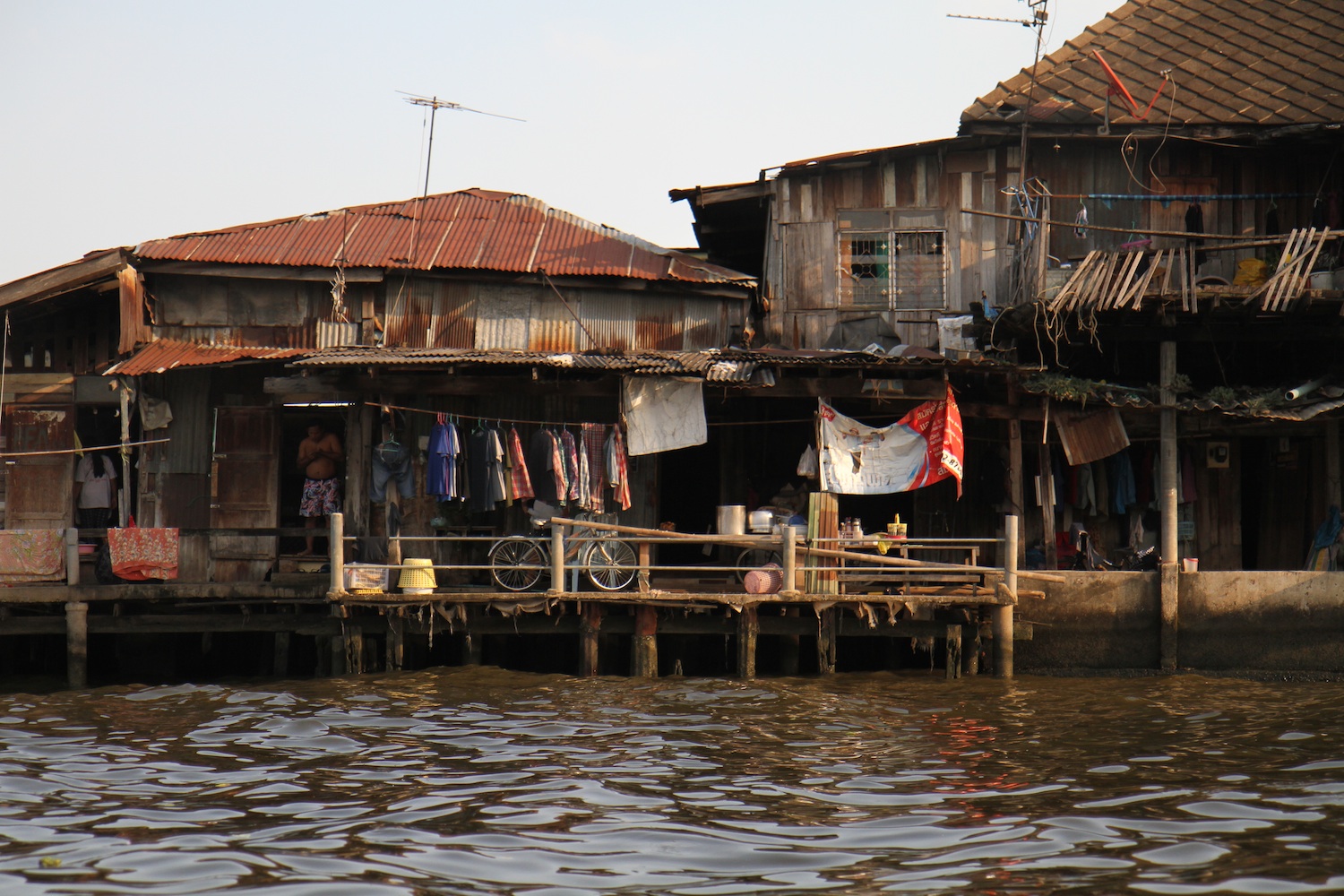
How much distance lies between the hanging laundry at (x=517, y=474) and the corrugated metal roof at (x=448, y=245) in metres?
3.16

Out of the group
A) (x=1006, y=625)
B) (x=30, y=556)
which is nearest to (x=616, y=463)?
(x=1006, y=625)

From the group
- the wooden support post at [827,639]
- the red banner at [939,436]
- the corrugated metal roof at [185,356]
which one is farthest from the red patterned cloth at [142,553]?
the red banner at [939,436]

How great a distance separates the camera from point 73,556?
51.1ft

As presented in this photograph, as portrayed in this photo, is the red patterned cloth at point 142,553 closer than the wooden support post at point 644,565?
No

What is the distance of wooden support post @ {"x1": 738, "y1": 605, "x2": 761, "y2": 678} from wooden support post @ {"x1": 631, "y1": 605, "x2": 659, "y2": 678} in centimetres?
106

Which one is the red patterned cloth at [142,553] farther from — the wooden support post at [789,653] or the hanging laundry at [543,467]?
the wooden support post at [789,653]

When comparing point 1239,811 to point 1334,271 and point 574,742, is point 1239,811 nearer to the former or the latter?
point 574,742

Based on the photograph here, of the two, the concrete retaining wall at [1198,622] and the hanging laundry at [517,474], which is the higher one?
the hanging laundry at [517,474]

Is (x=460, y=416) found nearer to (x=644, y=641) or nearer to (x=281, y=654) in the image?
(x=644, y=641)

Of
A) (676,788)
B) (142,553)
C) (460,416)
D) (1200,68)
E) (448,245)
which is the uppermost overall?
(1200,68)

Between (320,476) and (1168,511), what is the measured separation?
38.0ft

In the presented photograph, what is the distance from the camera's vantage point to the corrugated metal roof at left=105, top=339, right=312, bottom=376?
16203 millimetres

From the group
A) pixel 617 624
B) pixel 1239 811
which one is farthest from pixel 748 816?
pixel 617 624

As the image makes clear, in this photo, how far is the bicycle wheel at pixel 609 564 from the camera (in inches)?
607
